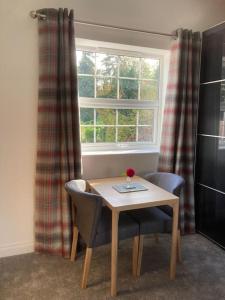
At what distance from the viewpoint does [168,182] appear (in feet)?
8.02

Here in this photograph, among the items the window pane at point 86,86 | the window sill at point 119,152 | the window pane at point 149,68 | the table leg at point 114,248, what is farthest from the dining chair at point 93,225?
the window pane at point 149,68

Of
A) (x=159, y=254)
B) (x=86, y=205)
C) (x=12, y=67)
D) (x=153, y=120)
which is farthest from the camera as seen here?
(x=153, y=120)

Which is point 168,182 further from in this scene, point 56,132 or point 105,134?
point 56,132

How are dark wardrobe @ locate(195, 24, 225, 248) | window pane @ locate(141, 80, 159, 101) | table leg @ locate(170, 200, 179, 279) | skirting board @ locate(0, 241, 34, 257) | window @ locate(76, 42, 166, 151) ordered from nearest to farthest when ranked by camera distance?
table leg @ locate(170, 200, 179, 279), skirting board @ locate(0, 241, 34, 257), dark wardrobe @ locate(195, 24, 225, 248), window @ locate(76, 42, 166, 151), window pane @ locate(141, 80, 159, 101)

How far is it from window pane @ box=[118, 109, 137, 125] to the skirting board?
1.54m

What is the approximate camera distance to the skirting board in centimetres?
237

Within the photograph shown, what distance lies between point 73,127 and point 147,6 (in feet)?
4.67

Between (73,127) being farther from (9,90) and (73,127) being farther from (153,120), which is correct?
(153,120)

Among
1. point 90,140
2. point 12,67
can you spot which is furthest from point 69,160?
point 12,67

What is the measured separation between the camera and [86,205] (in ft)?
6.25

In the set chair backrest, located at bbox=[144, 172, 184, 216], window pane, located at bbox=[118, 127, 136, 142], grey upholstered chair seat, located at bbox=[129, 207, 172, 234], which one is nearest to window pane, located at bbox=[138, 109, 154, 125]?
window pane, located at bbox=[118, 127, 136, 142]

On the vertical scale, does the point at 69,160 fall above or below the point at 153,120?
below

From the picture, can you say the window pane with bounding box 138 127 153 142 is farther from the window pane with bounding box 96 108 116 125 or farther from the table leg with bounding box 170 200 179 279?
the table leg with bounding box 170 200 179 279

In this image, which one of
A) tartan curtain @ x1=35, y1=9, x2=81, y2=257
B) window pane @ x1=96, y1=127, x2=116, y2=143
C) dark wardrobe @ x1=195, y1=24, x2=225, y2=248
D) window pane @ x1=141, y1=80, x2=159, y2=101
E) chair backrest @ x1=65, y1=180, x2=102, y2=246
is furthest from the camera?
window pane @ x1=141, y1=80, x2=159, y2=101
